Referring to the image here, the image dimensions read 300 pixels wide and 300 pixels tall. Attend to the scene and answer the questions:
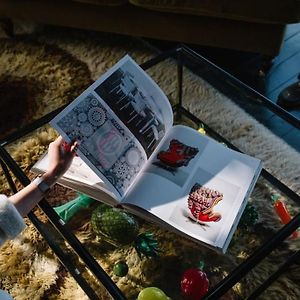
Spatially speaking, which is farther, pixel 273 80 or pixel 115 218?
pixel 273 80

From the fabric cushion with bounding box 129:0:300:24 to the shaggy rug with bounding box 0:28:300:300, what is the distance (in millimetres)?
171

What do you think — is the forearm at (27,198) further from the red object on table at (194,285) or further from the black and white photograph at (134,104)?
the red object on table at (194,285)

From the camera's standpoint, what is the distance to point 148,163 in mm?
1002

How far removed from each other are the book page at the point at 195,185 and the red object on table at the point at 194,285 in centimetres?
9

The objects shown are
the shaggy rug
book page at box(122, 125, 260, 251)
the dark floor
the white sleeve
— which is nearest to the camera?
the white sleeve

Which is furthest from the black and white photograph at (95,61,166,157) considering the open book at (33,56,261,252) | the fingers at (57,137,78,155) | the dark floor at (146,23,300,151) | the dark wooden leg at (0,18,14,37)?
the dark wooden leg at (0,18,14,37)

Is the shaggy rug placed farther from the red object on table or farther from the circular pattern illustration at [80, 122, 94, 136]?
the circular pattern illustration at [80, 122, 94, 136]

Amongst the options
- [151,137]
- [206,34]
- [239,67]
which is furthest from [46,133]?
[239,67]

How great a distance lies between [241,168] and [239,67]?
0.73m

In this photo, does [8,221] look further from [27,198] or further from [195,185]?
[195,185]

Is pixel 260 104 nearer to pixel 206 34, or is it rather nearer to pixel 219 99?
pixel 219 99

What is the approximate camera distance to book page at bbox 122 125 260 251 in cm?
90

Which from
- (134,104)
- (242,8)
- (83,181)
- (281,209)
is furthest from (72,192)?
(242,8)

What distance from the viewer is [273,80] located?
160cm
